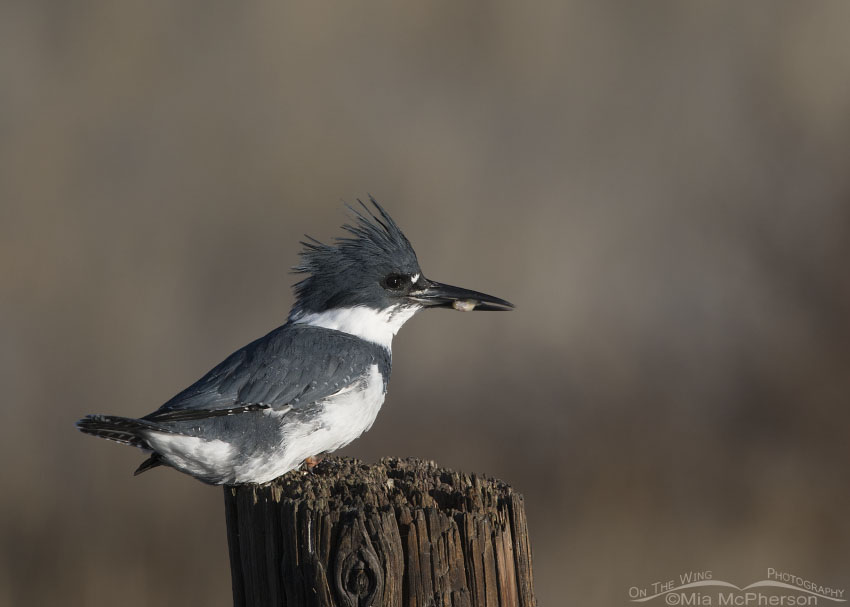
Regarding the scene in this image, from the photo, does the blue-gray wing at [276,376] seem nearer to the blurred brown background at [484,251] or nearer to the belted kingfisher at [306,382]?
the belted kingfisher at [306,382]

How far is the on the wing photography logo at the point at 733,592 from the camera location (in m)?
7.04

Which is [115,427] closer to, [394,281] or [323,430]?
[323,430]

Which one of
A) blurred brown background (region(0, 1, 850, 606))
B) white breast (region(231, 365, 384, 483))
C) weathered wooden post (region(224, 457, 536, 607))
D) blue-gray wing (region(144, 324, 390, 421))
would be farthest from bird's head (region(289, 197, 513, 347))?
blurred brown background (region(0, 1, 850, 606))

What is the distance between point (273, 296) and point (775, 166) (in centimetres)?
505

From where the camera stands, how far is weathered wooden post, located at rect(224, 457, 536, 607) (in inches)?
116

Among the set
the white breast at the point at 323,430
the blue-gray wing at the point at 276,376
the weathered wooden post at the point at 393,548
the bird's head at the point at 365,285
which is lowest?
the weathered wooden post at the point at 393,548

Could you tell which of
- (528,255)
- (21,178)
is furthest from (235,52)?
(528,255)

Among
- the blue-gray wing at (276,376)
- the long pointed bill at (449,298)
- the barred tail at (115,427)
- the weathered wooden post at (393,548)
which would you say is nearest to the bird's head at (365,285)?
the long pointed bill at (449,298)

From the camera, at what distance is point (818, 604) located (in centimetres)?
739

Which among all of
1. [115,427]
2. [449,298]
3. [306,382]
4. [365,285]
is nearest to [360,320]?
[365,285]

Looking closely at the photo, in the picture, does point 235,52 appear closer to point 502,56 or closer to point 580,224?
point 502,56

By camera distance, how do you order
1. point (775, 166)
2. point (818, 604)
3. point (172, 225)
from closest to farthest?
point (818, 604)
point (172, 225)
point (775, 166)

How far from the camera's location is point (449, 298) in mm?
4684

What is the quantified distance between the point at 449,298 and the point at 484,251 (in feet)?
12.8
